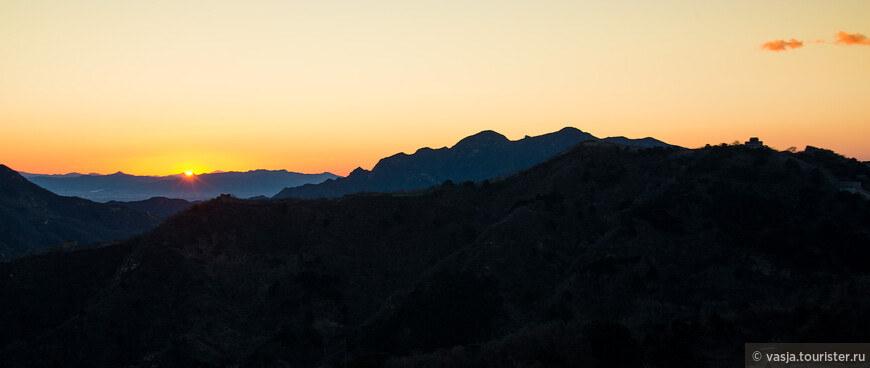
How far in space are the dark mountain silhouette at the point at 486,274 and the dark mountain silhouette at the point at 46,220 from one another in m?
73.8

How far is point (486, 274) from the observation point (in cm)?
7662

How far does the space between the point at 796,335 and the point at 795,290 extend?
21.9 metres

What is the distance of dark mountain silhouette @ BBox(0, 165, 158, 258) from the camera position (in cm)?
14825

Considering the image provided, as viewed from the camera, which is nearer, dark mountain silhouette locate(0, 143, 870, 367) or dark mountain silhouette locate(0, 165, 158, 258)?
dark mountain silhouette locate(0, 143, 870, 367)

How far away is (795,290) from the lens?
208 feet

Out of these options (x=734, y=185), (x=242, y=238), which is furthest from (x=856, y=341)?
(x=242, y=238)

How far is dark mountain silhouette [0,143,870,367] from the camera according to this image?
56.4 m

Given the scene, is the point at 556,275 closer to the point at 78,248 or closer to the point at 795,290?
the point at 795,290

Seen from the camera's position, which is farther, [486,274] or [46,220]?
[46,220]

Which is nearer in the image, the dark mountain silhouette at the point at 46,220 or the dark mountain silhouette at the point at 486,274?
the dark mountain silhouette at the point at 486,274

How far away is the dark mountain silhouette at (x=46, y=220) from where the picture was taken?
5837 inches

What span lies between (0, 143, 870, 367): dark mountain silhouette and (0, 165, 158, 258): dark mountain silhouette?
242ft

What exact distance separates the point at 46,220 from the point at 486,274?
138268mm

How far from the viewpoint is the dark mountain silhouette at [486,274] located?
56438 mm
